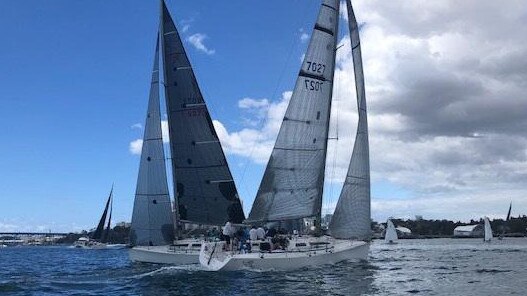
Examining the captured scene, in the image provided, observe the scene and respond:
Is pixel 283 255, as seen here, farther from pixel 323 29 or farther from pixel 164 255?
pixel 323 29

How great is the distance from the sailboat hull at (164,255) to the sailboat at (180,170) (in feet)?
2.78

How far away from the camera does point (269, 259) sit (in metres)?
27.5

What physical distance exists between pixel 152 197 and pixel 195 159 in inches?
145

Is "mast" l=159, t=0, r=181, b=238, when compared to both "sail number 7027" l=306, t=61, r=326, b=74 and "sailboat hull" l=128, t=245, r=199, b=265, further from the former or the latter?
"sail number 7027" l=306, t=61, r=326, b=74

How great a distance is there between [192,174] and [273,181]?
6.48 metres

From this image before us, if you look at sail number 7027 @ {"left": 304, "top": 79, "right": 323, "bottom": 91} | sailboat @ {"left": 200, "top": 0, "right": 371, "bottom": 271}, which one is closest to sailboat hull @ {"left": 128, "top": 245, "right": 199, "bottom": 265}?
sailboat @ {"left": 200, "top": 0, "right": 371, "bottom": 271}

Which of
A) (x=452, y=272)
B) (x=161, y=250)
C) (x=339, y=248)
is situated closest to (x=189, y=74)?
(x=161, y=250)

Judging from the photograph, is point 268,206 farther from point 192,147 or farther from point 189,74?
point 189,74

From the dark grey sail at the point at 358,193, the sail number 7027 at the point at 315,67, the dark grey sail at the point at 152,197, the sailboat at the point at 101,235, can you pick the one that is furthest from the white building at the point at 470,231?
the dark grey sail at the point at 152,197

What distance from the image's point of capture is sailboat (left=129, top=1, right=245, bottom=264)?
37594 mm

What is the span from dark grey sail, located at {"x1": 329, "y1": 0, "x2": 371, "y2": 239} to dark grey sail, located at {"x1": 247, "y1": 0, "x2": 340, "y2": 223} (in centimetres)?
143

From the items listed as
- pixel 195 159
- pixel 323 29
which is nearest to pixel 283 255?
pixel 195 159

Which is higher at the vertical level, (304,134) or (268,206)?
(304,134)

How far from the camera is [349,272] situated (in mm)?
27766
